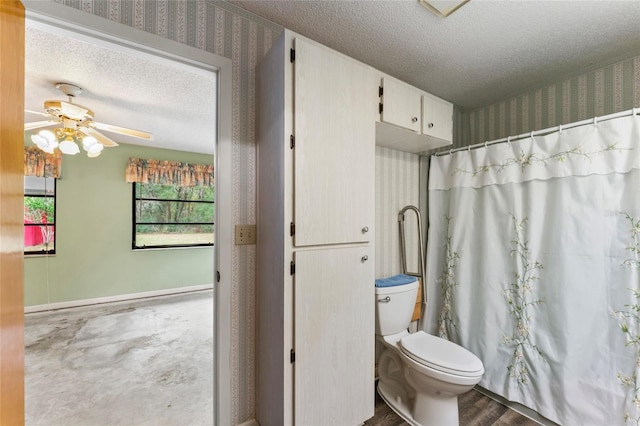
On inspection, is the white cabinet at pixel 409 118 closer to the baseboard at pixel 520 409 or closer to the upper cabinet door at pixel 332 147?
the upper cabinet door at pixel 332 147

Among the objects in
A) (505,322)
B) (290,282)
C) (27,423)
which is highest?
(290,282)

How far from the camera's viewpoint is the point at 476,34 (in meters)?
1.59

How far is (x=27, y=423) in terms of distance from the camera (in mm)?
1601

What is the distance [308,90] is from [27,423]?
257cm

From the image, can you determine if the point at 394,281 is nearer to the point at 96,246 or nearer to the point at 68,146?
the point at 68,146

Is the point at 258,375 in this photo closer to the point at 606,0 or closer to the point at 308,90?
the point at 308,90

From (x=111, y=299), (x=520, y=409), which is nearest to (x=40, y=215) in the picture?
(x=111, y=299)

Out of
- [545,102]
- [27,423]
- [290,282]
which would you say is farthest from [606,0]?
[27,423]

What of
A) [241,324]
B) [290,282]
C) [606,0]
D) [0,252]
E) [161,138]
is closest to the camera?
[0,252]

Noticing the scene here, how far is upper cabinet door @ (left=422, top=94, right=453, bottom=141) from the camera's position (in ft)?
5.87

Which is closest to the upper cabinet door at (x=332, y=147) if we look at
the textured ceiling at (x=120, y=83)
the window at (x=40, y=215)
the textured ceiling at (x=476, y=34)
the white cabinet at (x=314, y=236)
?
the white cabinet at (x=314, y=236)

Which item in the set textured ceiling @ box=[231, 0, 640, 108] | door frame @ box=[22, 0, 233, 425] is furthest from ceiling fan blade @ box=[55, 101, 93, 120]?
textured ceiling @ box=[231, 0, 640, 108]

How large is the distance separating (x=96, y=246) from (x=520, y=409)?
16.9 feet

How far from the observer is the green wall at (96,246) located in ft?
11.8
